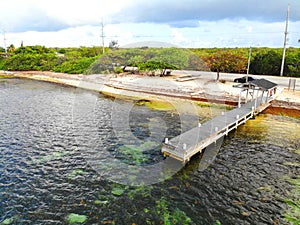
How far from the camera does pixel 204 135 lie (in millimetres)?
17250

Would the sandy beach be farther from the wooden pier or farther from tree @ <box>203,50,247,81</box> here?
the wooden pier

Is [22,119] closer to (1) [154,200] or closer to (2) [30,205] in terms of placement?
(2) [30,205]

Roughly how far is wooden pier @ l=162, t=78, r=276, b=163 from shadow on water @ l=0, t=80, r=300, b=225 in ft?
2.28

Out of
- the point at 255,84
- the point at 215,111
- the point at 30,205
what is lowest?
the point at 30,205

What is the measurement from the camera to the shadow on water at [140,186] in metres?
10.6

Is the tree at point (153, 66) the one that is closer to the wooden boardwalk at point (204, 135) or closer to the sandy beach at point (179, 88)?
the sandy beach at point (179, 88)

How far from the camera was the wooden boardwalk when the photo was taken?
584 inches

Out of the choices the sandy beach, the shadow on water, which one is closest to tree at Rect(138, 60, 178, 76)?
the sandy beach

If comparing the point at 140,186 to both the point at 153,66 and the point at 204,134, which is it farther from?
the point at 153,66

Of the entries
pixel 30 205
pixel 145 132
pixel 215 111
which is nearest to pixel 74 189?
pixel 30 205

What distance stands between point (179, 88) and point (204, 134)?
61.0 feet

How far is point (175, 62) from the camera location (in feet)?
144

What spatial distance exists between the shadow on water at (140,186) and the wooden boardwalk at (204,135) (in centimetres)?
70

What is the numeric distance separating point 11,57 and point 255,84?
232 ft
